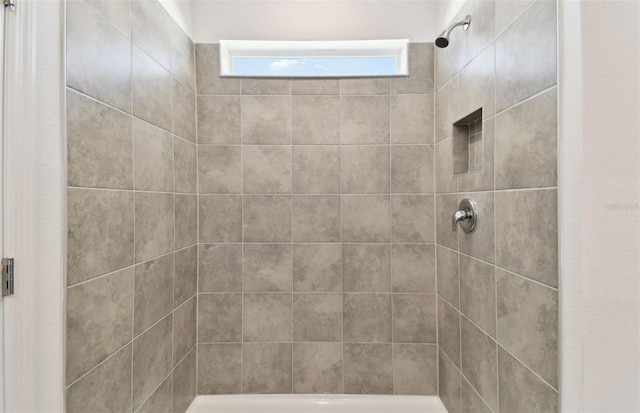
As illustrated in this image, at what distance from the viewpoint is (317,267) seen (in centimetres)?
193

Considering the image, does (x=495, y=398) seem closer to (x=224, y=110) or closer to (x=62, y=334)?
(x=62, y=334)

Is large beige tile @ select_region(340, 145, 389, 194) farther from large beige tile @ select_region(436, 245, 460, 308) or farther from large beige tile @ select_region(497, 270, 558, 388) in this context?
large beige tile @ select_region(497, 270, 558, 388)

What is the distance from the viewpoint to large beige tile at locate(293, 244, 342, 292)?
1926mm

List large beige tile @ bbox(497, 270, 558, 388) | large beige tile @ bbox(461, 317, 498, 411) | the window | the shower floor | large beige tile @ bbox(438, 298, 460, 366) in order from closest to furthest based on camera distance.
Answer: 1. large beige tile @ bbox(497, 270, 558, 388)
2. large beige tile @ bbox(461, 317, 498, 411)
3. large beige tile @ bbox(438, 298, 460, 366)
4. the shower floor
5. the window

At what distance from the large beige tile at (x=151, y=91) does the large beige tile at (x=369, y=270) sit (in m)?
1.17

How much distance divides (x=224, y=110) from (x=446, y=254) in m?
1.42

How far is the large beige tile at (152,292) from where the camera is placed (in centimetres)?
133

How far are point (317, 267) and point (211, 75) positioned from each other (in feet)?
3.99

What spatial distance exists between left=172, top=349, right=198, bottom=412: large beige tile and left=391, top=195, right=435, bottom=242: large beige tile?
49.9 inches

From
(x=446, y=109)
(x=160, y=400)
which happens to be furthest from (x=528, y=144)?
(x=160, y=400)

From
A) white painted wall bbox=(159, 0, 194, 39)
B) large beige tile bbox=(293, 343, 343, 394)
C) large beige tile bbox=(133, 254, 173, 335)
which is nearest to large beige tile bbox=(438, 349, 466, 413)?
large beige tile bbox=(293, 343, 343, 394)

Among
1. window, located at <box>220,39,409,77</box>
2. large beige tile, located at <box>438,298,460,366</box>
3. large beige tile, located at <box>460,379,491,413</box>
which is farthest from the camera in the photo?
window, located at <box>220,39,409,77</box>

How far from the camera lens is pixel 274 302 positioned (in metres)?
1.93

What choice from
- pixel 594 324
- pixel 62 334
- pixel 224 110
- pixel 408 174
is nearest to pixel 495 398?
pixel 594 324
